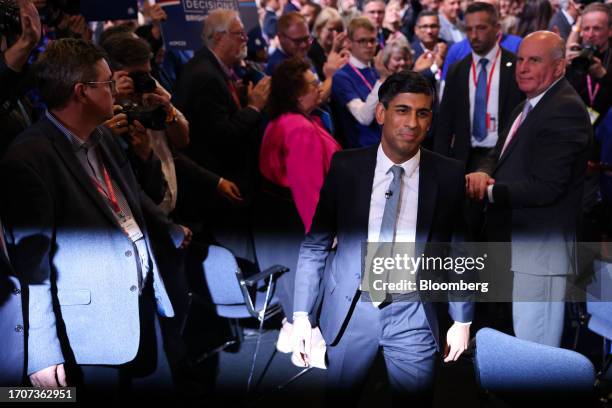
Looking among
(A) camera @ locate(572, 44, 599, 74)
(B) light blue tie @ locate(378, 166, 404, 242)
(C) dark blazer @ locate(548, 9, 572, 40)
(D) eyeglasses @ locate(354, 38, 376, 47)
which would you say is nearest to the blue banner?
(D) eyeglasses @ locate(354, 38, 376, 47)

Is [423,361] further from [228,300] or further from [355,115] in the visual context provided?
[355,115]

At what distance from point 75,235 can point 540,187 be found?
2076 mm

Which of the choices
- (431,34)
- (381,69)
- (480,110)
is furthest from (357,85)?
(431,34)

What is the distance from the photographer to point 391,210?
2.42 m

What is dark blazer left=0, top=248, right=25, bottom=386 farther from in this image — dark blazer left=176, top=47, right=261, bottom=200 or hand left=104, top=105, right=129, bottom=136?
dark blazer left=176, top=47, right=261, bottom=200

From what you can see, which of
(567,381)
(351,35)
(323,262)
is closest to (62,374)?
(323,262)

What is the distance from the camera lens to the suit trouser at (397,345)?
Answer: 244 cm

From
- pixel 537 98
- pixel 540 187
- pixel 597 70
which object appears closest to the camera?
pixel 540 187

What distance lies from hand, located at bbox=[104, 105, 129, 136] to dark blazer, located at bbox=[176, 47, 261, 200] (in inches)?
44.7

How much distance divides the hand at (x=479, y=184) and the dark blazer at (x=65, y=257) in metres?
1.67

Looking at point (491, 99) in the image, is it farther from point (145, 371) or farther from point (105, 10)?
point (145, 371)

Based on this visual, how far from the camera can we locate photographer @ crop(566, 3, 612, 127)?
5039 mm

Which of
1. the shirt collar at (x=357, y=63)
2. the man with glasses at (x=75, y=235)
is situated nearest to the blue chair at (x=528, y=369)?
the man with glasses at (x=75, y=235)

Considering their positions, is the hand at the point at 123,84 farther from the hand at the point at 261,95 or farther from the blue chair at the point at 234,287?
the hand at the point at 261,95
